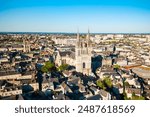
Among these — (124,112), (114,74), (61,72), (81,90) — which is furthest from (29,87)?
(124,112)

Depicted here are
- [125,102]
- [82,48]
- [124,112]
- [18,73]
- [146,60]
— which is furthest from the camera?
[146,60]

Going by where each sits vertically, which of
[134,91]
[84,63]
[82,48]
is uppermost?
[82,48]

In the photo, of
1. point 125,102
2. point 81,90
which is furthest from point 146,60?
point 125,102

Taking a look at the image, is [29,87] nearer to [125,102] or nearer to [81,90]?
[81,90]

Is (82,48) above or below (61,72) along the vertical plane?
above

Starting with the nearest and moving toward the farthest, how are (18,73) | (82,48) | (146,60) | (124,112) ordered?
1. (124,112)
2. (18,73)
3. (82,48)
4. (146,60)

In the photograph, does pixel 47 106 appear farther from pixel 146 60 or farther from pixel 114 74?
pixel 146 60

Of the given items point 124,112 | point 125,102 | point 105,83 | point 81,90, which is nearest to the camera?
point 124,112

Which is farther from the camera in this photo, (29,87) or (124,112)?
(29,87)

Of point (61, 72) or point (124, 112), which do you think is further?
point (61, 72)
